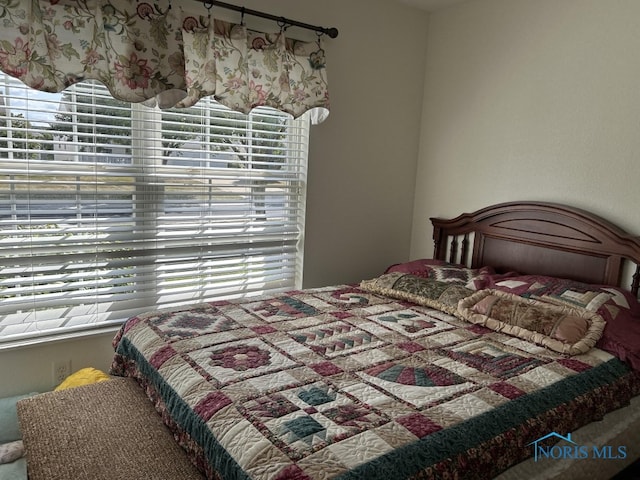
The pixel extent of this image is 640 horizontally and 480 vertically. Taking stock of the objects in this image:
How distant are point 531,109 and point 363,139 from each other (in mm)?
1079

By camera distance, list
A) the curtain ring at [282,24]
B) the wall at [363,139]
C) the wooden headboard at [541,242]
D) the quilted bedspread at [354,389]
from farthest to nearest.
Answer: the wall at [363,139]
the curtain ring at [282,24]
the wooden headboard at [541,242]
the quilted bedspread at [354,389]

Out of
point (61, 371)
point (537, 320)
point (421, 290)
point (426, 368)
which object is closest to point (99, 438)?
point (61, 371)

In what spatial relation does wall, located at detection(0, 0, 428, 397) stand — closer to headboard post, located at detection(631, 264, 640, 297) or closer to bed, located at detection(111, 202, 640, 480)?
bed, located at detection(111, 202, 640, 480)

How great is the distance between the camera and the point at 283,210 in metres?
3.11

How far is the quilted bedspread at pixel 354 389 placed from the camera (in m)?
1.32

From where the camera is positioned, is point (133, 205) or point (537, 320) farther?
point (133, 205)

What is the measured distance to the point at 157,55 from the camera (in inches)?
91.4

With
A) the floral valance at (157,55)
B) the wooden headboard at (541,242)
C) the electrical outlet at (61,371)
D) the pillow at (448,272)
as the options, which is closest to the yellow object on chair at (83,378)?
the electrical outlet at (61,371)

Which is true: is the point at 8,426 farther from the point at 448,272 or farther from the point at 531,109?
the point at 531,109

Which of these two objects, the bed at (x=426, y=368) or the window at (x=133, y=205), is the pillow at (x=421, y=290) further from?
the window at (x=133, y=205)

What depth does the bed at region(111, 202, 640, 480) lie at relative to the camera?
1.37 m

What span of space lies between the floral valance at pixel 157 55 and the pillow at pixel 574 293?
152 centimetres

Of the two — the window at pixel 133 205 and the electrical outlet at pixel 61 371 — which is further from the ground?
the window at pixel 133 205

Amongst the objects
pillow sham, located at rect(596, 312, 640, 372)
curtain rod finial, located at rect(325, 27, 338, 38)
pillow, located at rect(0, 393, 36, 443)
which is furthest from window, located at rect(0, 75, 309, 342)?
pillow sham, located at rect(596, 312, 640, 372)
